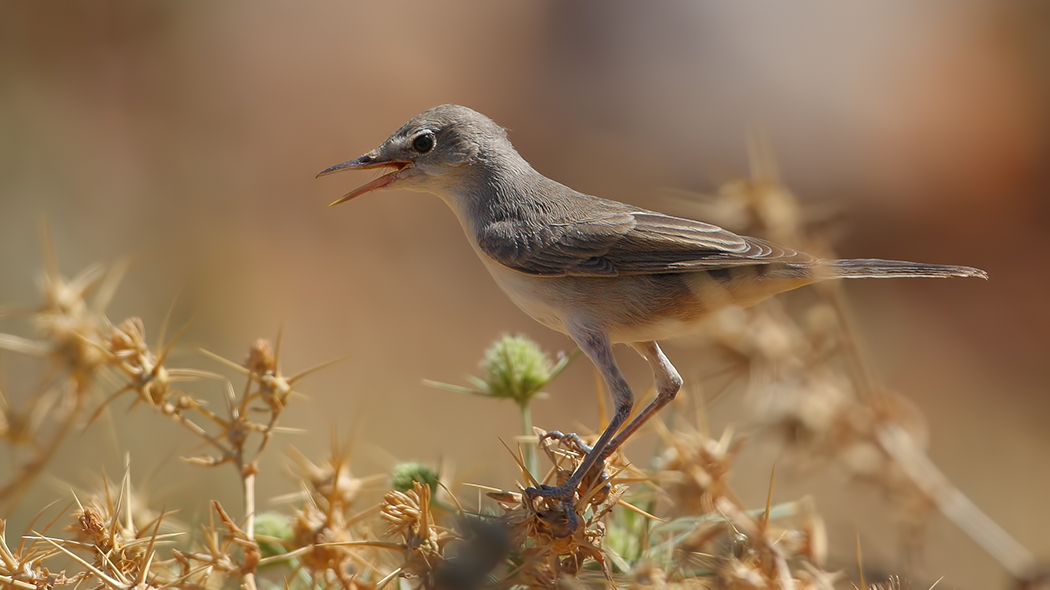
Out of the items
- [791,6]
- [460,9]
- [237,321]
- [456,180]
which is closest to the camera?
[456,180]

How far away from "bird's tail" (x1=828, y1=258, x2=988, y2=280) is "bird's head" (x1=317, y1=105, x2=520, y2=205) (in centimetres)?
164

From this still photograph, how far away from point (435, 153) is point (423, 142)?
0.07m

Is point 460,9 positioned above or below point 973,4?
below

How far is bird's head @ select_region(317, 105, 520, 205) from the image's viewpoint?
152 inches

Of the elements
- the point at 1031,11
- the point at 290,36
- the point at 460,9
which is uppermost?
the point at 1031,11

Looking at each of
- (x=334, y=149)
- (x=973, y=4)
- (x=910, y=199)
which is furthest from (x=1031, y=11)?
(x=334, y=149)

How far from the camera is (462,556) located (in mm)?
Answer: 1333

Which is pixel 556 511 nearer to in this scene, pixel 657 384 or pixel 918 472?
pixel 657 384

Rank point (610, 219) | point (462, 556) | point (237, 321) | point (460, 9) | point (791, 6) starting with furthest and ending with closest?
point (460, 9)
point (791, 6)
point (237, 321)
point (610, 219)
point (462, 556)

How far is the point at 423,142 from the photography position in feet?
12.7

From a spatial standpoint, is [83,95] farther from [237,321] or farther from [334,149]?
[237,321]

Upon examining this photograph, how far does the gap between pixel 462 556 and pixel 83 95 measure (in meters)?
11.9

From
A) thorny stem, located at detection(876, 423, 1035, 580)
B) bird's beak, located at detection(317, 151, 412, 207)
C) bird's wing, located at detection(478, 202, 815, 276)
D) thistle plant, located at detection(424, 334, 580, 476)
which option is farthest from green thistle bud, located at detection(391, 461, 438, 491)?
thorny stem, located at detection(876, 423, 1035, 580)

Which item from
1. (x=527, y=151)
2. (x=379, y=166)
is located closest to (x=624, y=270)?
(x=379, y=166)
